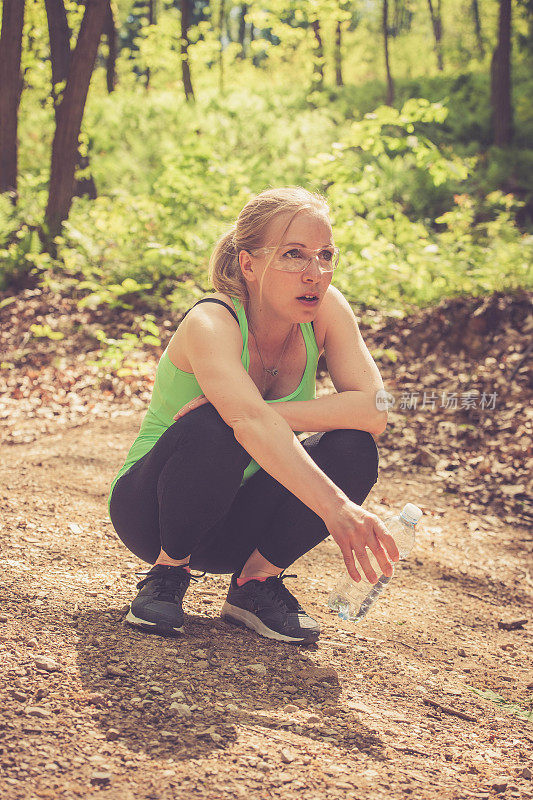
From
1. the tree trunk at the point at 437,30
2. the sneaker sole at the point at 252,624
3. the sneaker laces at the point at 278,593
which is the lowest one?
the sneaker sole at the point at 252,624

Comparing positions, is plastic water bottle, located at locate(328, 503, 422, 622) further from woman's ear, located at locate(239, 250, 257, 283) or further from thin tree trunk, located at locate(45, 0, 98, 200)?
thin tree trunk, located at locate(45, 0, 98, 200)

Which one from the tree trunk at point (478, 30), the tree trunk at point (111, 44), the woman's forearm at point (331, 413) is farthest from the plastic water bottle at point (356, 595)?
the tree trunk at point (478, 30)

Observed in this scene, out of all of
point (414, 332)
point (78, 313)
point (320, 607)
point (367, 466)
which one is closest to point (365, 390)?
point (367, 466)

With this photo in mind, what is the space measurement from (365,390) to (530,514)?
2573mm

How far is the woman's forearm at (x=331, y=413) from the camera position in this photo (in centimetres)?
250

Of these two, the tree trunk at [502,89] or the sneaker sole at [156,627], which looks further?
the tree trunk at [502,89]

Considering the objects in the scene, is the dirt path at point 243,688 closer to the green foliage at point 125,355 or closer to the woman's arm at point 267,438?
the woman's arm at point 267,438

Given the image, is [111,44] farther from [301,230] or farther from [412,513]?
[412,513]

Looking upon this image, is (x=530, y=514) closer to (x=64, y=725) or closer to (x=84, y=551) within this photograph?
(x=84, y=551)

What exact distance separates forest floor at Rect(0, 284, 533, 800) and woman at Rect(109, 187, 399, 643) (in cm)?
21

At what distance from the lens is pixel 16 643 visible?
227cm

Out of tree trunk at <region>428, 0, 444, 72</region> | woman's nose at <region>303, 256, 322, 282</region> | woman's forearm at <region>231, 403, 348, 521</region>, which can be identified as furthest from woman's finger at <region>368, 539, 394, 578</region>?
tree trunk at <region>428, 0, 444, 72</region>

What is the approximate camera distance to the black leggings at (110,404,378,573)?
7.55 feet

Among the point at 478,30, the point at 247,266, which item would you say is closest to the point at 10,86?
the point at 247,266
